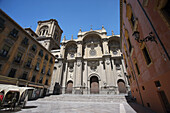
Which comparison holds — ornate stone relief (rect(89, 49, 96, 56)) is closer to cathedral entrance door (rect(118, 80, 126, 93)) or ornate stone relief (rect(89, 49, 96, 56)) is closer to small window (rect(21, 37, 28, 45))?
cathedral entrance door (rect(118, 80, 126, 93))

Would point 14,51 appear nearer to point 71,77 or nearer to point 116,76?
point 71,77

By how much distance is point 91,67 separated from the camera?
2502cm

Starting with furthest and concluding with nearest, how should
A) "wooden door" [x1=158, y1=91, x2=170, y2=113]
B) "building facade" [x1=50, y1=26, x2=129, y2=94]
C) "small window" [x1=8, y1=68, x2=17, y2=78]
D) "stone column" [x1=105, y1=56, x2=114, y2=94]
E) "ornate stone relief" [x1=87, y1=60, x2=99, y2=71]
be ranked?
"ornate stone relief" [x1=87, y1=60, x2=99, y2=71] → "building facade" [x1=50, y1=26, x2=129, y2=94] → "stone column" [x1=105, y1=56, x2=114, y2=94] → "small window" [x1=8, y1=68, x2=17, y2=78] → "wooden door" [x1=158, y1=91, x2=170, y2=113]

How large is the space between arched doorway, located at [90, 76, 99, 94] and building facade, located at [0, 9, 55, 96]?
38.5 feet

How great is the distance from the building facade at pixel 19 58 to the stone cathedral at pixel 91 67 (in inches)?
240

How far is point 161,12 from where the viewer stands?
3670 millimetres

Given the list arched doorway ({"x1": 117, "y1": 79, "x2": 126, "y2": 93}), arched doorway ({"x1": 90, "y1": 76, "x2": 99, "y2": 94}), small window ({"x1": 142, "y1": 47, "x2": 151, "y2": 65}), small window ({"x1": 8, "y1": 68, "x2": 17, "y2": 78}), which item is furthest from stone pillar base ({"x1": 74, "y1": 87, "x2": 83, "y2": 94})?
small window ({"x1": 142, "y1": 47, "x2": 151, "y2": 65})

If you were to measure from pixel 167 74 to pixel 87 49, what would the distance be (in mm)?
24784

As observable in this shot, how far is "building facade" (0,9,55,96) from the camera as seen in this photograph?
39.8ft

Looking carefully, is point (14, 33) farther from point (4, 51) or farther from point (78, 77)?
point (78, 77)

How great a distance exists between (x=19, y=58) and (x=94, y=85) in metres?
18.3

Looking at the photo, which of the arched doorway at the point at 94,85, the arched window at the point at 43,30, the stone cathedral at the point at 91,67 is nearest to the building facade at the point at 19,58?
the stone cathedral at the point at 91,67

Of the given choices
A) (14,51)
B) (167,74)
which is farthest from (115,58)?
(14,51)

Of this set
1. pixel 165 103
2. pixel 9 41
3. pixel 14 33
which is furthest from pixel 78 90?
pixel 165 103
